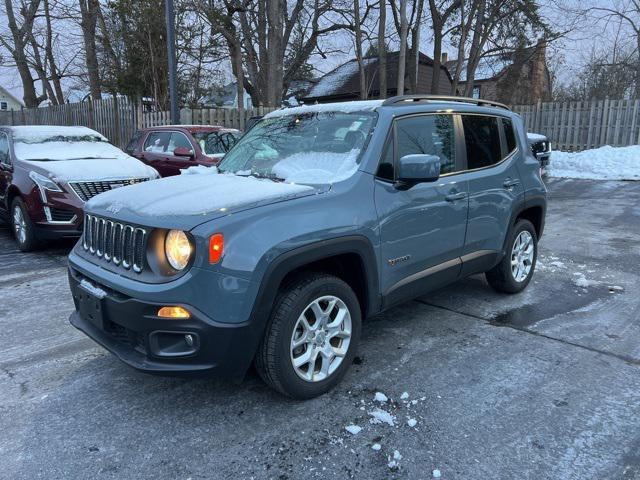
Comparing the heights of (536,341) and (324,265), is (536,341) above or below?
below

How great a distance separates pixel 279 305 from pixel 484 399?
144 cm

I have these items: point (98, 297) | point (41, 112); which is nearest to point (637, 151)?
point (98, 297)

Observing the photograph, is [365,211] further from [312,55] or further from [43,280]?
[312,55]

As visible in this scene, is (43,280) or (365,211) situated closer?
(365,211)

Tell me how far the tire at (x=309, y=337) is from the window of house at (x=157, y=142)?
7.35 metres

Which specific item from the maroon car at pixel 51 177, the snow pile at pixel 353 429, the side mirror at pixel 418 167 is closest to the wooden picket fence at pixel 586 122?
the maroon car at pixel 51 177

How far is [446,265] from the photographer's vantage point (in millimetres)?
4043

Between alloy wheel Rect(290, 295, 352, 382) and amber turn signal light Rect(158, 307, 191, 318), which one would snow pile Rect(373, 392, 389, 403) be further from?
amber turn signal light Rect(158, 307, 191, 318)

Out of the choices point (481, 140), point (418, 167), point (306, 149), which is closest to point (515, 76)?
point (481, 140)

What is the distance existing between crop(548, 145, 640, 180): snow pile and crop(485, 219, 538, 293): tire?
1081cm

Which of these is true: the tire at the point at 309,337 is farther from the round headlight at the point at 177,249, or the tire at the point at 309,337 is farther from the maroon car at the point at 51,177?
the maroon car at the point at 51,177

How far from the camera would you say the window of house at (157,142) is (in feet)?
31.7

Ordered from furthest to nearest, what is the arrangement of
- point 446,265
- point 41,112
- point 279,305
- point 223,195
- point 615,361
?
point 41,112 → point 446,265 → point 615,361 → point 223,195 → point 279,305

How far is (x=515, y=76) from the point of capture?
28562 mm
